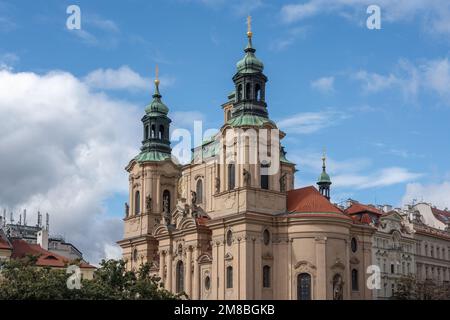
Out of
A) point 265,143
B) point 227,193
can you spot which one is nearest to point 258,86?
point 265,143

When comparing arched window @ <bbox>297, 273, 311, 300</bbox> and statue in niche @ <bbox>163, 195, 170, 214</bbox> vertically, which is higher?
statue in niche @ <bbox>163, 195, 170, 214</bbox>

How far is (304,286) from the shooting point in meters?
66.0

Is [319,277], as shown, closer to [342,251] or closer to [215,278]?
[342,251]

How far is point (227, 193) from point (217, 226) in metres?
3.03

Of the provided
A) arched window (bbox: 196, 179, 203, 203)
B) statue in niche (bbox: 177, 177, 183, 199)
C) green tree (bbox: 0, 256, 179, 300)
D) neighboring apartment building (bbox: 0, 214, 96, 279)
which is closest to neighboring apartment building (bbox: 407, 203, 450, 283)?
arched window (bbox: 196, 179, 203, 203)

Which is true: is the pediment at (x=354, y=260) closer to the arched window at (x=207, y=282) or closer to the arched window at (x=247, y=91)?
the arched window at (x=207, y=282)

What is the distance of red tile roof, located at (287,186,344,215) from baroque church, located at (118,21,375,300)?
0.29 feet

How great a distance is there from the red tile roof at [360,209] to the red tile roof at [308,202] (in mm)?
16464

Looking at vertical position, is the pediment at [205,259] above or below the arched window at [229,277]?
above

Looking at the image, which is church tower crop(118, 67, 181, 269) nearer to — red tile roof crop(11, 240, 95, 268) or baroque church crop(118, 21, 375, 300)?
baroque church crop(118, 21, 375, 300)

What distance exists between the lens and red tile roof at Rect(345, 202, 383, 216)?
8593cm

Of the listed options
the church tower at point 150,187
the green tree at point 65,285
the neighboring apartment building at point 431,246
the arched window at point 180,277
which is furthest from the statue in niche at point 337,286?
the neighboring apartment building at point 431,246

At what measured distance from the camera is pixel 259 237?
66500 mm

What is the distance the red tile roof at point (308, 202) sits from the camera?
Result: 6719 cm
